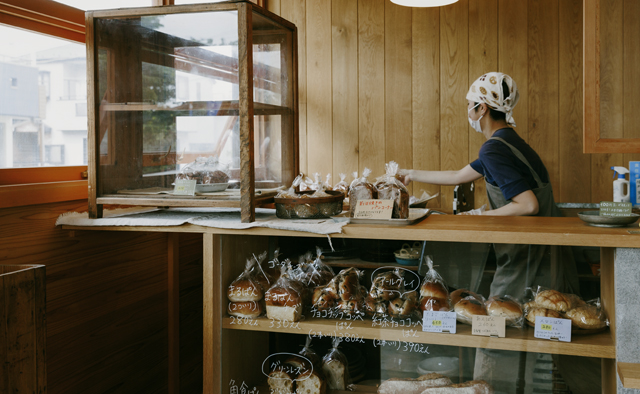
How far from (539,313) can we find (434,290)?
0.27m

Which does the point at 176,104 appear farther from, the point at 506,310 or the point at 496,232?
the point at 506,310

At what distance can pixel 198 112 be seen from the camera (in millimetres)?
1676

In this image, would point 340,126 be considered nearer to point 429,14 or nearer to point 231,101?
point 429,14

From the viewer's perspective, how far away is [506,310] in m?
1.41

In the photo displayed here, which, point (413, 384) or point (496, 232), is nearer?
point (496, 232)

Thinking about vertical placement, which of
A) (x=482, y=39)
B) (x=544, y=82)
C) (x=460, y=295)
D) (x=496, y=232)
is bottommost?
(x=460, y=295)

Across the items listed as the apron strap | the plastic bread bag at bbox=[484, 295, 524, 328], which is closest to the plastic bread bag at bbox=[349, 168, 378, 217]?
the plastic bread bag at bbox=[484, 295, 524, 328]

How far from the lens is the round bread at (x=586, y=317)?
53.3 inches

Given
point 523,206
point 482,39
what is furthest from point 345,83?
point 523,206

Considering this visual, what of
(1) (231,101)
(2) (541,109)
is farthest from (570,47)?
(1) (231,101)

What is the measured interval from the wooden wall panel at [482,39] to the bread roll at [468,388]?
1.83 m

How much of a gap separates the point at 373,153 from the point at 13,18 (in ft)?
7.24

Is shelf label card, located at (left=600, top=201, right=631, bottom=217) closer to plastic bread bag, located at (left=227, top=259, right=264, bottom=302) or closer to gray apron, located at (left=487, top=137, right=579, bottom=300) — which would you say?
gray apron, located at (left=487, top=137, right=579, bottom=300)

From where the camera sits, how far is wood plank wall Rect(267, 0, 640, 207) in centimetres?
307
